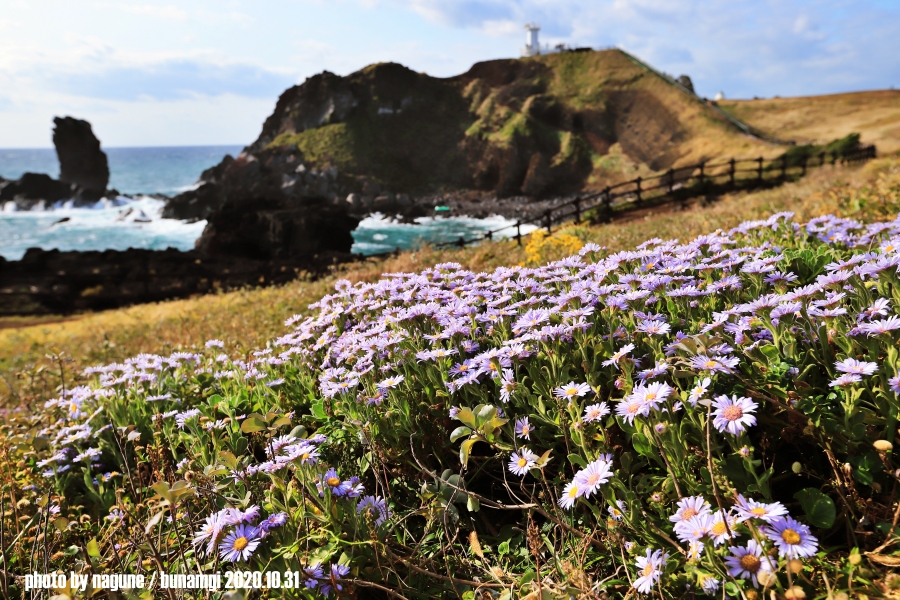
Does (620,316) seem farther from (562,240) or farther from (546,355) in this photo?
(562,240)

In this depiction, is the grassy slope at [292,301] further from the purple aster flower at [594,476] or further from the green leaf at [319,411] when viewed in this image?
the purple aster flower at [594,476]

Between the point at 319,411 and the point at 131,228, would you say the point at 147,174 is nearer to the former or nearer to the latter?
the point at 131,228

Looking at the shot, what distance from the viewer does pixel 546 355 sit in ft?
7.82

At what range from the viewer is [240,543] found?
1.68 metres

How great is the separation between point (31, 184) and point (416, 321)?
4685 inches

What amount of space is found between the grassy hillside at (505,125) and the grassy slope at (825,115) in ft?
17.3

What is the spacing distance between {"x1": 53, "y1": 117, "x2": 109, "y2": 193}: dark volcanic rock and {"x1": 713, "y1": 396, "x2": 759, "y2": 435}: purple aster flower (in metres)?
117

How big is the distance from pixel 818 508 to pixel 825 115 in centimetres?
7449

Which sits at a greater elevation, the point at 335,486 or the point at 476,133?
the point at 476,133

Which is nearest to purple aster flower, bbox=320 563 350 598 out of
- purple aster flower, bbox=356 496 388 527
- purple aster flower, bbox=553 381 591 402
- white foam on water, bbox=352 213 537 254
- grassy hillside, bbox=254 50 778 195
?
purple aster flower, bbox=356 496 388 527

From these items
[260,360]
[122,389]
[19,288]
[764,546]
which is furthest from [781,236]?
[19,288]

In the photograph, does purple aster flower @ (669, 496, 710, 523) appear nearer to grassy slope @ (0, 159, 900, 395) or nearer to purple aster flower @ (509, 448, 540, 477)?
purple aster flower @ (509, 448, 540, 477)

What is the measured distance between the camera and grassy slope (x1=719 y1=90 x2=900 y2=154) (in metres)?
49.2

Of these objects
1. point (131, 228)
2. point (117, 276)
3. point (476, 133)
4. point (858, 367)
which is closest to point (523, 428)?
point (858, 367)
